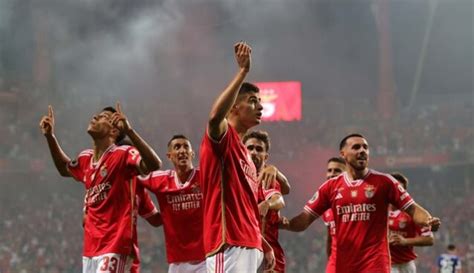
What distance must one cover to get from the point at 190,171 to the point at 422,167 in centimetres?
2268

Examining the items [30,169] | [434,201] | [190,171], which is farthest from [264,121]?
[190,171]

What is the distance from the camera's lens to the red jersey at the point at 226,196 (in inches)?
157

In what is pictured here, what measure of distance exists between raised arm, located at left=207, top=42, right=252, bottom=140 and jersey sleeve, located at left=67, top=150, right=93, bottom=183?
2.36 m

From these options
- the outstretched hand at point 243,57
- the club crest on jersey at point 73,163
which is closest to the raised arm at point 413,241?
the club crest on jersey at point 73,163

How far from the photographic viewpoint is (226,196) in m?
4.03

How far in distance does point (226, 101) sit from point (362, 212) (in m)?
2.41

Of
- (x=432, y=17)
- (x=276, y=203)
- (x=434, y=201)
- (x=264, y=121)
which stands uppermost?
(x=432, y=17)

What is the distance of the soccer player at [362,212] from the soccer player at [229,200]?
5.94 ft

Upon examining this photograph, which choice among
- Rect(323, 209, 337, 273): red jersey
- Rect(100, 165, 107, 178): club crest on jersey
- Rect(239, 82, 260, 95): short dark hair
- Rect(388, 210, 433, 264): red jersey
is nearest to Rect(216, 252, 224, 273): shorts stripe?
Answer: Rect(239, 82, 260, 95): short dark hair

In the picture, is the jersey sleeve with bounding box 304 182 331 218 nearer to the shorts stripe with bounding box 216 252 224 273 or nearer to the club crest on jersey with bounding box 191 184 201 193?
the club crest on jersey with bounding box 191 184 201 193

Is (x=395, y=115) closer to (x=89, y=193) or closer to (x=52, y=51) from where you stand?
(x=52, y=51)

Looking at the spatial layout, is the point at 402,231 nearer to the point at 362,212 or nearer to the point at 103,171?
the point at 362,212

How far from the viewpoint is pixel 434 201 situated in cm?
2677

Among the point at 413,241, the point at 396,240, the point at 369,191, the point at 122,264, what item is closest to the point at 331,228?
the point at 396,240
